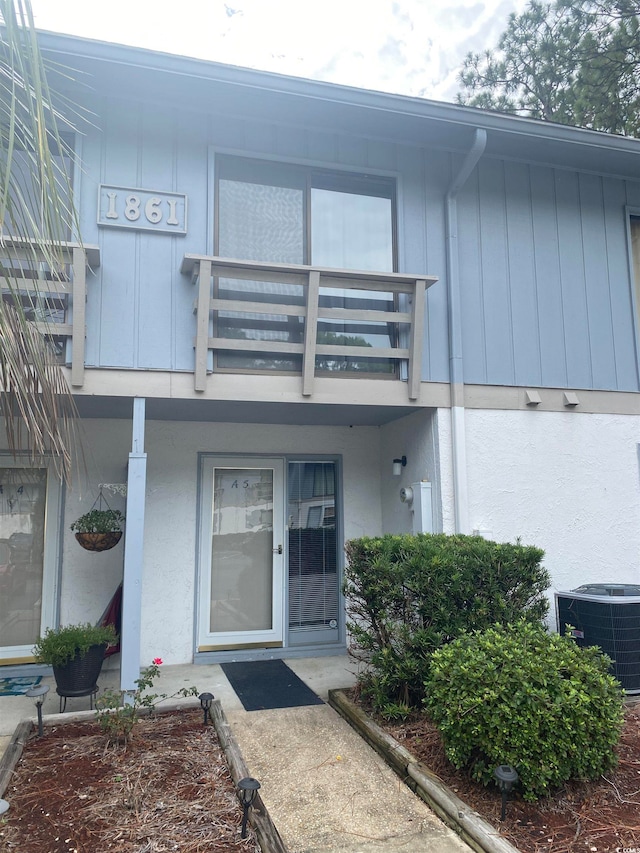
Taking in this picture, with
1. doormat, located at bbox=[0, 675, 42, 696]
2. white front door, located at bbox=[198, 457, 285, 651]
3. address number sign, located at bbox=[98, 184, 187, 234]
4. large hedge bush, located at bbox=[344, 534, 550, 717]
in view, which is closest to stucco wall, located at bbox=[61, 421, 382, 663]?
white front door, located at bbox=[198, 457, 285, 651]

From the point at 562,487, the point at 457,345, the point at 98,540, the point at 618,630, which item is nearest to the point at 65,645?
the point at 98,540

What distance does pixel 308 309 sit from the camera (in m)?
5.27

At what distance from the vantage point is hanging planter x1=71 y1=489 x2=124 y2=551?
5.68 metres

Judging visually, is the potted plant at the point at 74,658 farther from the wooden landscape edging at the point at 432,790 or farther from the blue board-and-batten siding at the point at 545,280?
the blue board-and-batten siding at the point at 545,280

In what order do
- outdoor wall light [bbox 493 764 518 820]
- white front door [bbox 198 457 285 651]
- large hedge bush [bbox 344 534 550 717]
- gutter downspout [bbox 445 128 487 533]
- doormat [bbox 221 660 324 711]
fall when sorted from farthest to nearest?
white front door [bbox 198 457 285 651] → gutter downspout [bbox 445 128 487 533] → doormat [bbox 221 660 324 711] → large hedge bush [bbox 344 534 550 717] → outdoor wall light [bbox 493 764 518 820]

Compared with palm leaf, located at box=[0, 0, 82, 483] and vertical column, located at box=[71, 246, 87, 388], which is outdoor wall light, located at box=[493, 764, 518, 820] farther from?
vertical column, located at box=[71, 246, 87, 388]

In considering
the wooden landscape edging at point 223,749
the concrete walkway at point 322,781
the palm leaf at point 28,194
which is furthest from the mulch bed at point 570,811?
the palm leaf at point 28,194

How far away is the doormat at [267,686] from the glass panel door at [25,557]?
6.24 ft

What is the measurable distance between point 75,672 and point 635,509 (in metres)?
5.42

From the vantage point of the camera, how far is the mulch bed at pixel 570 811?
289 cm

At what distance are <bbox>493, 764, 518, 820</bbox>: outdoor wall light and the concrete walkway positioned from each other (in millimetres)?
296

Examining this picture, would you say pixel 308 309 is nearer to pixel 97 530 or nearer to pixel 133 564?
pixel 133 564

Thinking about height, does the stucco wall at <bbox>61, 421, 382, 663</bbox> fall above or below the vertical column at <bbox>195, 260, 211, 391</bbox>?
below

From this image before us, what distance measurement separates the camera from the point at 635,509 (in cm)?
621
